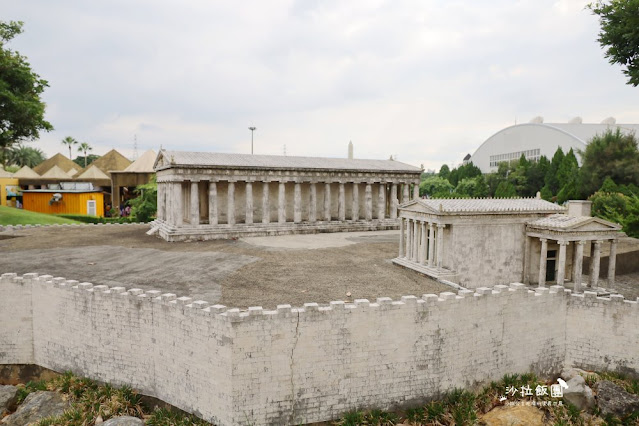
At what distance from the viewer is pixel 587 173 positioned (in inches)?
2121

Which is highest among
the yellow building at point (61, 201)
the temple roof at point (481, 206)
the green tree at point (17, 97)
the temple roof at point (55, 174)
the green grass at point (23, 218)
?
the green tree at point (17, 97)

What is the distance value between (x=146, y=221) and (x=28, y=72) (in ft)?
64.2

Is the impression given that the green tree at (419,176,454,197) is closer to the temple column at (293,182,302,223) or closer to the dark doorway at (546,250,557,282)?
the temple column at (293,182,302,223)

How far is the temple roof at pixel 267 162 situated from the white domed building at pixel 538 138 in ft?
147

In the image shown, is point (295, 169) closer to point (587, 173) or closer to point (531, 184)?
point (587, 173)

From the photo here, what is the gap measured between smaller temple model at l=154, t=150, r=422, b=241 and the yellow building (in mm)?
22416

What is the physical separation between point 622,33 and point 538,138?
5650 cm

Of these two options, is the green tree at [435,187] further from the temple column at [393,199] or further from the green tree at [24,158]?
the green tree at [24,158]

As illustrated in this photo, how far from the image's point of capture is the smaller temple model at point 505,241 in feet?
72.5

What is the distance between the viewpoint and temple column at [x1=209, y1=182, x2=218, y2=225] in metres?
35.6

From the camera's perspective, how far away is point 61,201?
56.1 m

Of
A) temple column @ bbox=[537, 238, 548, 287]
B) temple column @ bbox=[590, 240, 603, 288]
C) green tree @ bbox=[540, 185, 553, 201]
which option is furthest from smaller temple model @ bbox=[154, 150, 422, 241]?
green tree @ bbox=[540, 185, 553, 201]

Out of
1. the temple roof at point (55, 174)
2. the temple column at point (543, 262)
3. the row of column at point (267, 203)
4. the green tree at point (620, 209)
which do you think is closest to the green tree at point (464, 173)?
the green tree at point (620, 209)

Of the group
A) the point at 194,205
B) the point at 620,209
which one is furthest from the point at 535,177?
the point at 194,205
